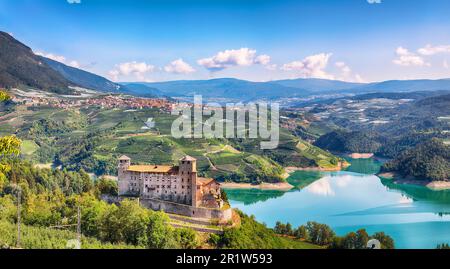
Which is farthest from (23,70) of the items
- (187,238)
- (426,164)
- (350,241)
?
(187,238)

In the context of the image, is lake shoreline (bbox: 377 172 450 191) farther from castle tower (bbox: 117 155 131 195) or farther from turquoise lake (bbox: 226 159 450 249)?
castle tower (bbox: 117 155 131 195)

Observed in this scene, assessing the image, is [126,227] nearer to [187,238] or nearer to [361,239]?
[187,238]

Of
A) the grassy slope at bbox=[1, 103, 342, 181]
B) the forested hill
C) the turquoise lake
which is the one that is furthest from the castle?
the forested hill

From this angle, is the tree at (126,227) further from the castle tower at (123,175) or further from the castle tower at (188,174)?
the castle tower at (123,175)

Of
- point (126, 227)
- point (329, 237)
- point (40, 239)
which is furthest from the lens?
point (329, 237)

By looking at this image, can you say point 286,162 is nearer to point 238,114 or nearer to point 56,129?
point 238,114

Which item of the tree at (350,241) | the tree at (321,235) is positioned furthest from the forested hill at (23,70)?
the tree at (350,241)
